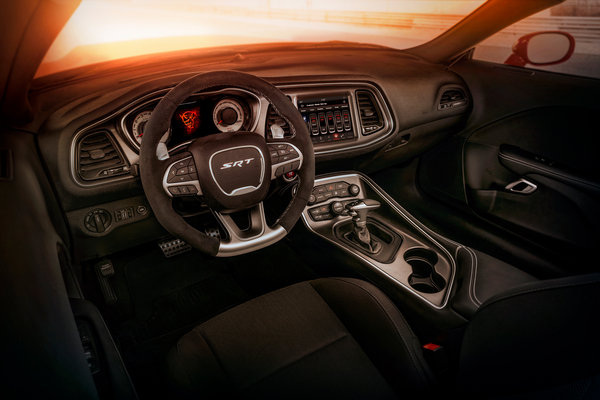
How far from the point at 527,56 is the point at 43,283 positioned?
2248 millimetres

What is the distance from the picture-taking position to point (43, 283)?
878mm

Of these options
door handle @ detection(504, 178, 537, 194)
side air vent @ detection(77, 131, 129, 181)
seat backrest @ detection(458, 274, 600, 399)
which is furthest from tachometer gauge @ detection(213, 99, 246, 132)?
door handle @ detection(504, 178, 537, 194)

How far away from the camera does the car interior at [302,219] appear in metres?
0.82

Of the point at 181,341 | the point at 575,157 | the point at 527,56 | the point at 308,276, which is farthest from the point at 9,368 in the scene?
the point at 527,56

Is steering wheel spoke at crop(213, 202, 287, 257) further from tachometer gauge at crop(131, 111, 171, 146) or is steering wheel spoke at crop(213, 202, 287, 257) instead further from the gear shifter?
the gear shifter

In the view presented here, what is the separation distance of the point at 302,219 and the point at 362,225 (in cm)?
30

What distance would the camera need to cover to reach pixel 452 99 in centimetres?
204

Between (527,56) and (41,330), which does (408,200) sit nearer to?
(527,56)

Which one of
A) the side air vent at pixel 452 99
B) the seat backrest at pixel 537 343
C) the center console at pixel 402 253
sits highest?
the side air vent at pixel 452 99

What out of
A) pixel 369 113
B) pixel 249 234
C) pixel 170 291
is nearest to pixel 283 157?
pixel 249 234

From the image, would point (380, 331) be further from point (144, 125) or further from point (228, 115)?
point (144, 125)

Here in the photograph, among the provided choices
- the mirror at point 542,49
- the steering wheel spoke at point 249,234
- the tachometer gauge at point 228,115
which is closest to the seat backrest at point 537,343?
the steering wheel spoke at point 249,234

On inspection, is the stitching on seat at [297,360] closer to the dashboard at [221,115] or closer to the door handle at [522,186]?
the dashboard at [221,115]

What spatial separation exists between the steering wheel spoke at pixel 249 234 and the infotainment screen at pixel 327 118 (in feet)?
1.85
